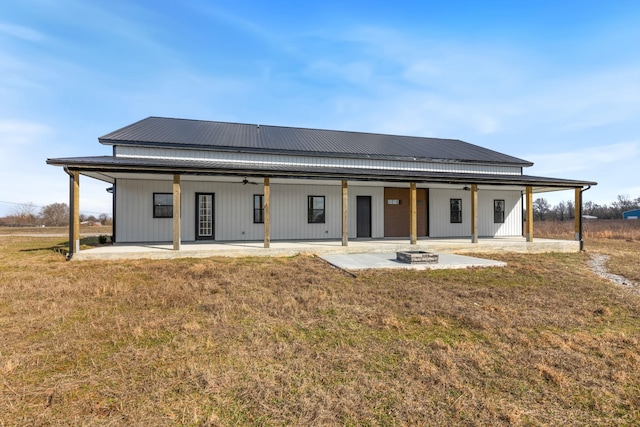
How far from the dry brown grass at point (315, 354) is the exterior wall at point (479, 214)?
9.21 m

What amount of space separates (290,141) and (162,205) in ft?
22.9

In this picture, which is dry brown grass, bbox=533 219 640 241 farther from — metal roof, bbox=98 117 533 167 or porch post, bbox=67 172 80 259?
porch post, bbox=67 172 80 259

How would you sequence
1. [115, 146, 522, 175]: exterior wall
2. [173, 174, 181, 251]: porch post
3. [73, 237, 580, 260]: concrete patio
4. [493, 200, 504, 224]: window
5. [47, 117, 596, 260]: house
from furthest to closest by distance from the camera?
→ [493, 200, 504, 224]: window, [115, 146, 522, 175]: exterior wall, [47, 117, 596, 260]: house, [173, 174, 181, 251]: porch post, [73, 237, 580, 260]: concrete patio

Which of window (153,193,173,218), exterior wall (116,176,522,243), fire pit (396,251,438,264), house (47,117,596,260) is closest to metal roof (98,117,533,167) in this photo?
house (47,117,596,260)

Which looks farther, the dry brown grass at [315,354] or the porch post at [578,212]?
the porch post at [578,212]

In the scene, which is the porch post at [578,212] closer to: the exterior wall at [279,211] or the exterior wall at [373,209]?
the exterior wall at [279,211]

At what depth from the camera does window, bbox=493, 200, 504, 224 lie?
16531 millimetres

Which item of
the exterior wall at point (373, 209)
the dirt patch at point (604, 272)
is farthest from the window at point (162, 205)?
the dirt patch at point (604, 272)

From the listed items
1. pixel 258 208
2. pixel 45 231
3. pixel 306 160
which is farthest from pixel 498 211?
pixel 45 231

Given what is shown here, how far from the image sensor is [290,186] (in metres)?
14.1

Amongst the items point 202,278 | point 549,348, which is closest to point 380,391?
point 549,348

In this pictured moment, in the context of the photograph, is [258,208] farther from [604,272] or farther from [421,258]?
[604,272]

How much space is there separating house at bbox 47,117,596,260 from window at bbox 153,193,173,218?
0.14 feet

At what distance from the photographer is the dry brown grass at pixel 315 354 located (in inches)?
101
